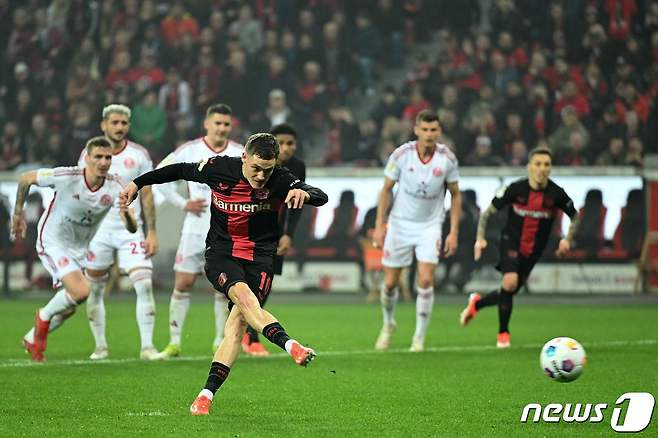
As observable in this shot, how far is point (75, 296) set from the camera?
36.2ft

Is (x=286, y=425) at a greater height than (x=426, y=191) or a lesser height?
lesser

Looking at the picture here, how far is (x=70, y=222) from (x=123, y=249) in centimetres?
69

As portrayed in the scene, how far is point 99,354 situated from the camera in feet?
38.0

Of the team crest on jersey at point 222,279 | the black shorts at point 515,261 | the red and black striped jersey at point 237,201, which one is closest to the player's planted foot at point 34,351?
the red and black striped jersey at point 237,201

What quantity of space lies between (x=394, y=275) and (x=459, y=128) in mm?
10031

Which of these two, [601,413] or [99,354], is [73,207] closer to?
[99,354]

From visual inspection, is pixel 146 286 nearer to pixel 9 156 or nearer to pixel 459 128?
pixel 459 128

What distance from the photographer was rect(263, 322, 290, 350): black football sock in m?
7.64

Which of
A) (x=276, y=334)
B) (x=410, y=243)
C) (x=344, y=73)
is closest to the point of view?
(x=276, y=334)

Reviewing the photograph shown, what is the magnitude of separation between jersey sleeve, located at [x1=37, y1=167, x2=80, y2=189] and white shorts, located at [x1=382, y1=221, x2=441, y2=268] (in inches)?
136

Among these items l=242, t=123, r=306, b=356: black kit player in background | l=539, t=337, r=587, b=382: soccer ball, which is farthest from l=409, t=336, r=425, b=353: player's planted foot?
l=539, t=337, r=587, b=382: soccer ball

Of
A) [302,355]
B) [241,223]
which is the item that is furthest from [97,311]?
[302,355]

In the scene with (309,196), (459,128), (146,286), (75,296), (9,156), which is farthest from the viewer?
(9,156)

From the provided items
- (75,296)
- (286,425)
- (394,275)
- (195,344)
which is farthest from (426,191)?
(286,425)
